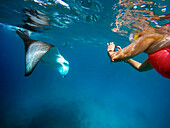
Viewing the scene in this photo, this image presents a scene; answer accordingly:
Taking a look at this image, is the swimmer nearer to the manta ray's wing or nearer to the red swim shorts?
the red swim shorts

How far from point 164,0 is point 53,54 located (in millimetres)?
7573

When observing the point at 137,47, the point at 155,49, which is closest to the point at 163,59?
the point at 155,49

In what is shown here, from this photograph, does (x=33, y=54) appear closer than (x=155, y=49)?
No

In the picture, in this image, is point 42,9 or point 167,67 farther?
point 42,9

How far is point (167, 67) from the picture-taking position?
5.58 ft

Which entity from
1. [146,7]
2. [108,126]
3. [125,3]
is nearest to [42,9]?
[125,3]

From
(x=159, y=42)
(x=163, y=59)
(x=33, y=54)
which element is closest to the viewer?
(x=163, y=59)

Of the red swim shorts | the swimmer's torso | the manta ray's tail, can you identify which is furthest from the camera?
the manta ray's tail

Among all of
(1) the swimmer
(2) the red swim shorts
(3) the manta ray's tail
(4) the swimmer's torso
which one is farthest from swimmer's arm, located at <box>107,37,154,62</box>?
(3) the manta ray's tail

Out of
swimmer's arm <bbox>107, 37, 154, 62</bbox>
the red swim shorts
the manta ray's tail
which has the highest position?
swimmer's arm <bbox>107, 37, 154, 62</bbox>

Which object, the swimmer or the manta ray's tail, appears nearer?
the swimmer

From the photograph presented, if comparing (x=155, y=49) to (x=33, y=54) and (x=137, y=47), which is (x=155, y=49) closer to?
(x=137, y=47)

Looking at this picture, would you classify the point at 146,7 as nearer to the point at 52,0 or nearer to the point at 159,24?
the point at 159,24

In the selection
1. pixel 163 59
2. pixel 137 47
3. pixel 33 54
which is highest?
pixel 137 47
